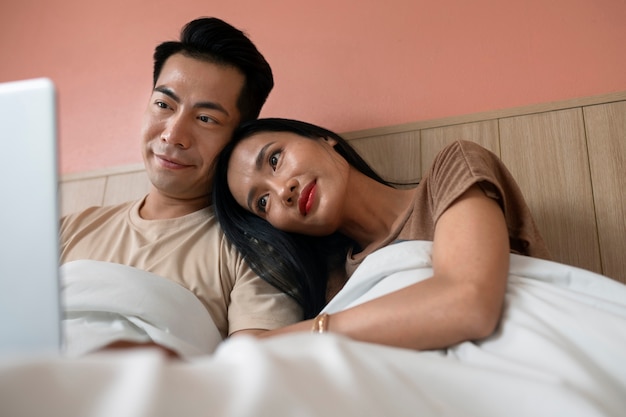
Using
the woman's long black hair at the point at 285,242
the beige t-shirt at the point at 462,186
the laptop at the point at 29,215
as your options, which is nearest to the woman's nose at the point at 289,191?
the woman's long black hair at the point at 285,242

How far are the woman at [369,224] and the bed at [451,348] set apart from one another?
0.05m

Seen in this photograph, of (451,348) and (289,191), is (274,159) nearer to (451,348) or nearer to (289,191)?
(289,191)

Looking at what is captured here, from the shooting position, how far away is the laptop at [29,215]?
1.66 ft

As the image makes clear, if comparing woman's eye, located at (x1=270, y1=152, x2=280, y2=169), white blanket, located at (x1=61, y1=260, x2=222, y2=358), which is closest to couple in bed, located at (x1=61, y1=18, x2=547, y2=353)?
woman's eye, located at (x1=270, y1=152, x2=280, y2=169)

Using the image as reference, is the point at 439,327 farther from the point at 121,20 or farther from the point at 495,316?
the point at 121,20

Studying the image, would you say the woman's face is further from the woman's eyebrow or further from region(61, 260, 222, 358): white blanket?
region(61, 260, 222, 358): white blanket

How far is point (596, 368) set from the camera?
2.15 feet

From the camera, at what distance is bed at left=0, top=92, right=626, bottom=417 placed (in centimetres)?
38

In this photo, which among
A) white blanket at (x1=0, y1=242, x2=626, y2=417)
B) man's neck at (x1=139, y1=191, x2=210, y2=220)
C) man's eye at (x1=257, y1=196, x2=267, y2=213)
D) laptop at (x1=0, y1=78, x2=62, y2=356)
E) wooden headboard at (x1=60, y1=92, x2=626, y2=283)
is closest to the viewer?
white blanket at (x1=0, y1=242, x2=626, y2=417)

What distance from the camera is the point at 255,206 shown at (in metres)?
1.23

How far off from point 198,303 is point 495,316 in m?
0.56

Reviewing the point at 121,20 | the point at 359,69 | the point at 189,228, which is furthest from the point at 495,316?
the point at 121,20

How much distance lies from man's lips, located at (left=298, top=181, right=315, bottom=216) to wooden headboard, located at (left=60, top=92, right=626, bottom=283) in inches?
11.4

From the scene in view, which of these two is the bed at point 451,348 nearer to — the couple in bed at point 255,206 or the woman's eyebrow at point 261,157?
the couple in bed at point 255,206
